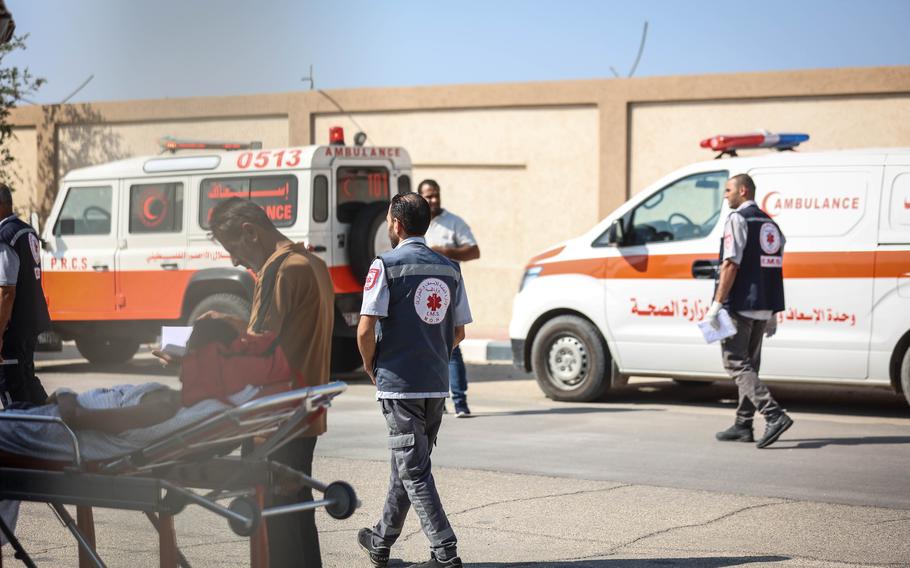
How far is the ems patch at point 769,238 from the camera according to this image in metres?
8.96

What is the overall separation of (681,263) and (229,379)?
760 cm

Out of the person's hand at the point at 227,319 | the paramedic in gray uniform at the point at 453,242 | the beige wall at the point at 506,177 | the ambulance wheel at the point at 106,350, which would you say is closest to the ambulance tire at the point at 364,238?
the paramedic in gray uniform at the point at 453,242

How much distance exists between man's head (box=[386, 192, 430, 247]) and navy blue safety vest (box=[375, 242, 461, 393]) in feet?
0.36

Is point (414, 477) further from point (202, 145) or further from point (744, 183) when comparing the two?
point (202, 145)

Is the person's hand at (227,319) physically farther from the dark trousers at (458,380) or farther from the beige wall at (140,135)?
the beige wall at (140,135)

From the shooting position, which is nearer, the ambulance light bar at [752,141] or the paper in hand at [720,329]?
the paper in hand at [720,329]

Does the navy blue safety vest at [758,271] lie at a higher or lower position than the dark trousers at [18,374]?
higher

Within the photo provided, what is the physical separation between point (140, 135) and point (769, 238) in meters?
14.3

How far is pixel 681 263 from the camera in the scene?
11.0 meters

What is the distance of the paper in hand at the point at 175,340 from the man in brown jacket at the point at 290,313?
456 millimetres

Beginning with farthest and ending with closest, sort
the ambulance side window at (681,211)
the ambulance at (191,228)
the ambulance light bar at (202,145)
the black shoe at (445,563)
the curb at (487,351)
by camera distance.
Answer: the curb at (487,351)
the ambulance light bar at (202,145)
the ambulance at (191,228)
the ambulance side window at (681,211)
the black shoe at (445,563)

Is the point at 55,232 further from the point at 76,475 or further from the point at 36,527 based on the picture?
the point at 76,475

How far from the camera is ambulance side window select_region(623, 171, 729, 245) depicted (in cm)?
1105

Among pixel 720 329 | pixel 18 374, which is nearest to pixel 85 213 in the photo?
pixel 18 374
